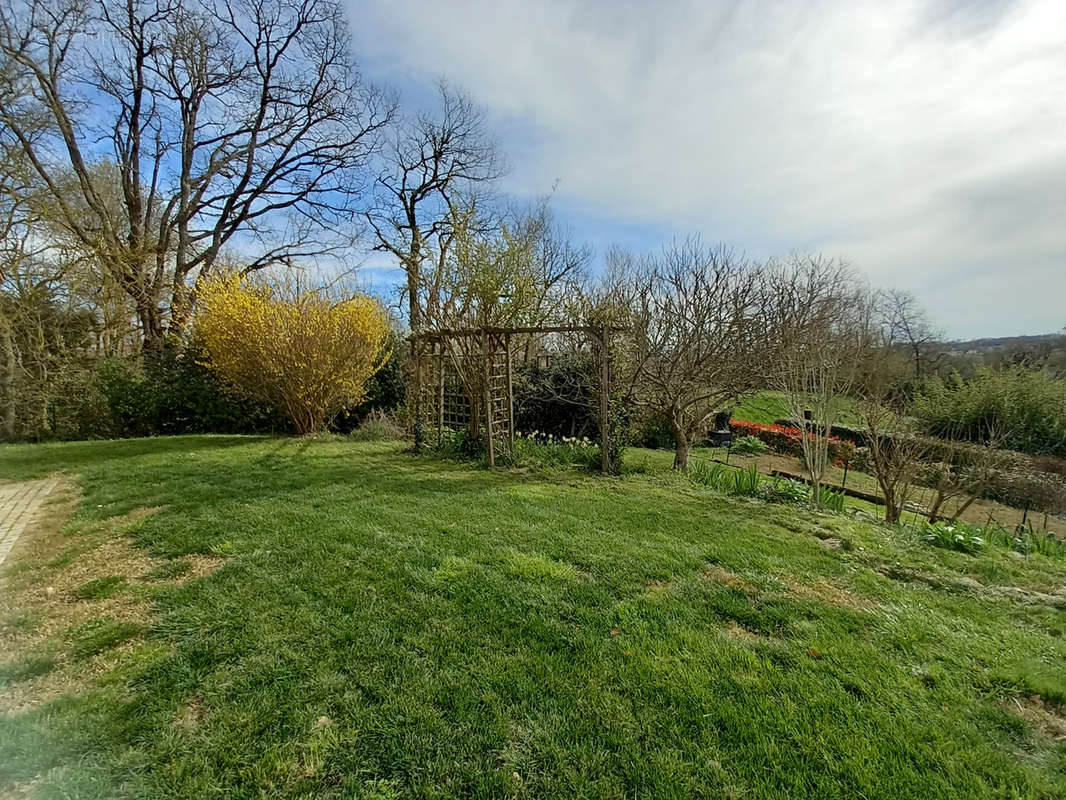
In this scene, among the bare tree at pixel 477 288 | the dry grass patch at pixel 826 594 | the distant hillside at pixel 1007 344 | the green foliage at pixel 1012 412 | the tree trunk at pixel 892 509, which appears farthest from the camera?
the distant hillside at pixel 1007 344

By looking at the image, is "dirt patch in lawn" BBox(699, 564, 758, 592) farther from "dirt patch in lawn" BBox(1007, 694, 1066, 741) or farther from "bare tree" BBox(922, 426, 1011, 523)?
"bare tree" BBox(922, 426, 1011, 523)

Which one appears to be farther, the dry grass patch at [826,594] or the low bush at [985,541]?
the low bush at [985,541]

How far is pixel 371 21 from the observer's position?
23.5ft

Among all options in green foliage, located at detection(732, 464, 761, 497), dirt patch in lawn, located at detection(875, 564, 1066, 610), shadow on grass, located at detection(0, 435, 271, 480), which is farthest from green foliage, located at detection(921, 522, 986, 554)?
shadow on grass, located at detection(0, 435, 271, 480)

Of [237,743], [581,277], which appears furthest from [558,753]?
[581,277]

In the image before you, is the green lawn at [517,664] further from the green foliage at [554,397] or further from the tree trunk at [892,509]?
the green foliage at [554,397]

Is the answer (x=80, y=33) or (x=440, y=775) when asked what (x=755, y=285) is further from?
(x=80, y=33)

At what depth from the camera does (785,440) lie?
11.8 m

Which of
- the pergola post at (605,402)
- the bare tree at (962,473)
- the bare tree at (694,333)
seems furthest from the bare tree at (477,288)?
the bare tree at (962,473)

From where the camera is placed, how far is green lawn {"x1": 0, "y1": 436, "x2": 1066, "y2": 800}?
161 cm

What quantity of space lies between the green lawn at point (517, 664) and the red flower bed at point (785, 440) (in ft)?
20.2

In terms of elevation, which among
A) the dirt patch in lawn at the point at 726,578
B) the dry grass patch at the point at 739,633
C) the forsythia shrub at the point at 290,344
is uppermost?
the forsythia shrub at the point at 290,344

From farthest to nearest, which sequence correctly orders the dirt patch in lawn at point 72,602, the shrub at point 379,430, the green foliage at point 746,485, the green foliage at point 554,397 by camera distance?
1. the green foliage at point 554,397
2. the shrub at point 379,430
3. the green foliage at point 746,485
4. the dirt patch in lawn at point 72,602

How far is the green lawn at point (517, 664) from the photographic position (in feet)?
5.27
